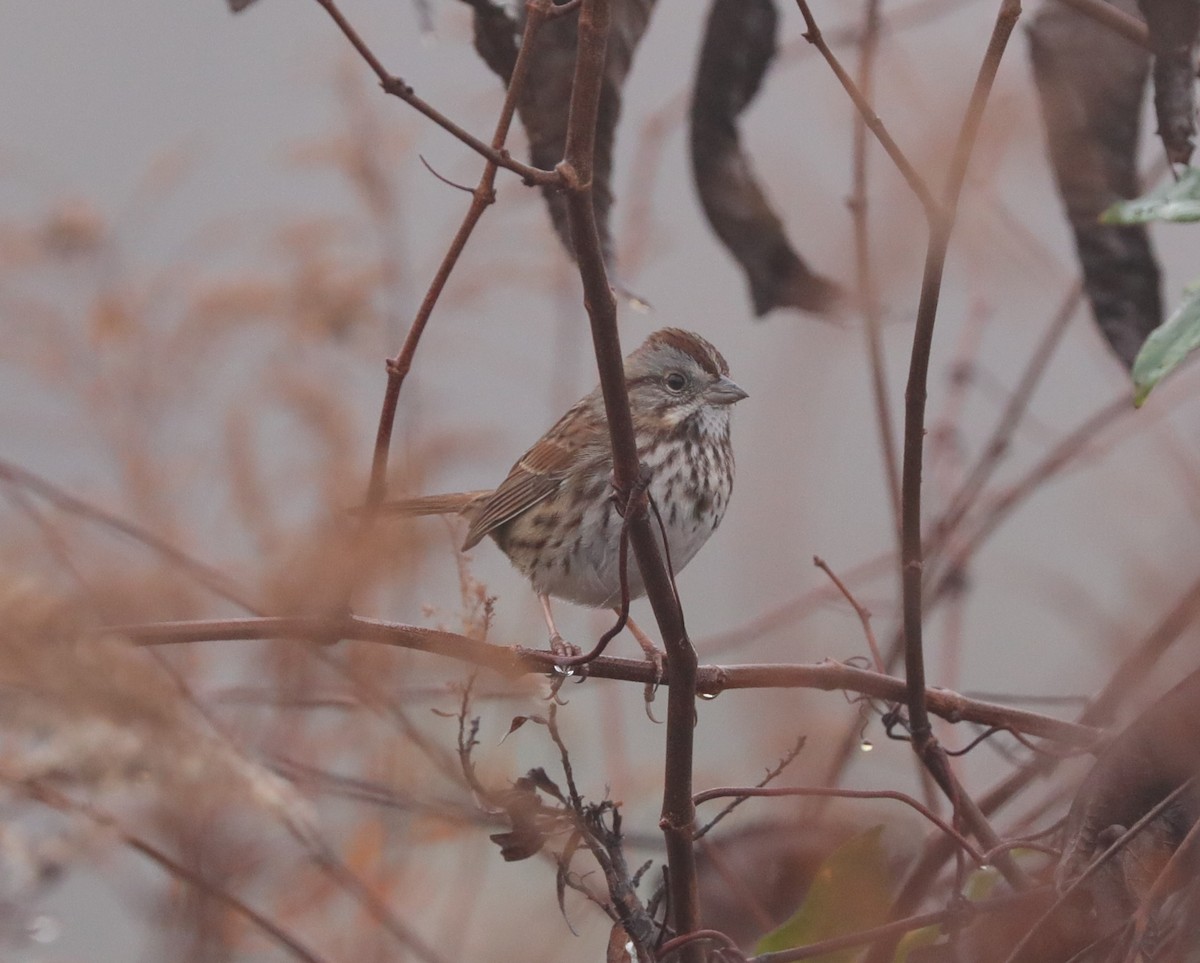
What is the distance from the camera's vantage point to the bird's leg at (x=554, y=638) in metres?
1.94

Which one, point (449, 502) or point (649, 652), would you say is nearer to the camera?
point (649, 652)

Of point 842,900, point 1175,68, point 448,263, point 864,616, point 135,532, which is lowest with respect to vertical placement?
point 842,900

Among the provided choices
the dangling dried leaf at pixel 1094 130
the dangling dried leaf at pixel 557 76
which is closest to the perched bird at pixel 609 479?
the dangling dried leaf at pixel 557 76

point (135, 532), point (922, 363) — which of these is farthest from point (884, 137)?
point (135, 532)

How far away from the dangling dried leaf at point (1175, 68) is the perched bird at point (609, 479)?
3.20 feet

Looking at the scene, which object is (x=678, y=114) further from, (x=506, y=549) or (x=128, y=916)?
(x=128, y=916)

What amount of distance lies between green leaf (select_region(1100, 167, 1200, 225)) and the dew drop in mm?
1375

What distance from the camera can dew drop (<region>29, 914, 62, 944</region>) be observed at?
1594 millimetres

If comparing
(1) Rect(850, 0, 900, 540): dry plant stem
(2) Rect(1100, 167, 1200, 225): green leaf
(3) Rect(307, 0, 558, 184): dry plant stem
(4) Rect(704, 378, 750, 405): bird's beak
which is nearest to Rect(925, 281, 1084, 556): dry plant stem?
(1) Rect(850, 0, 900, 540): dry plant stem

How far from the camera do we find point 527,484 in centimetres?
235

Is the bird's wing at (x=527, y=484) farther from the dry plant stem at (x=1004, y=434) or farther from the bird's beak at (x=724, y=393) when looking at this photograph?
the dry plant stem at (x=1004, y=434)

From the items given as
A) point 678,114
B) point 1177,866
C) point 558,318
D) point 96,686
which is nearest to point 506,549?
point 558,318

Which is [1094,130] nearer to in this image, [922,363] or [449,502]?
[922,363]

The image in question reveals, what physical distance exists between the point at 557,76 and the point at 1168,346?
0.74 meters
